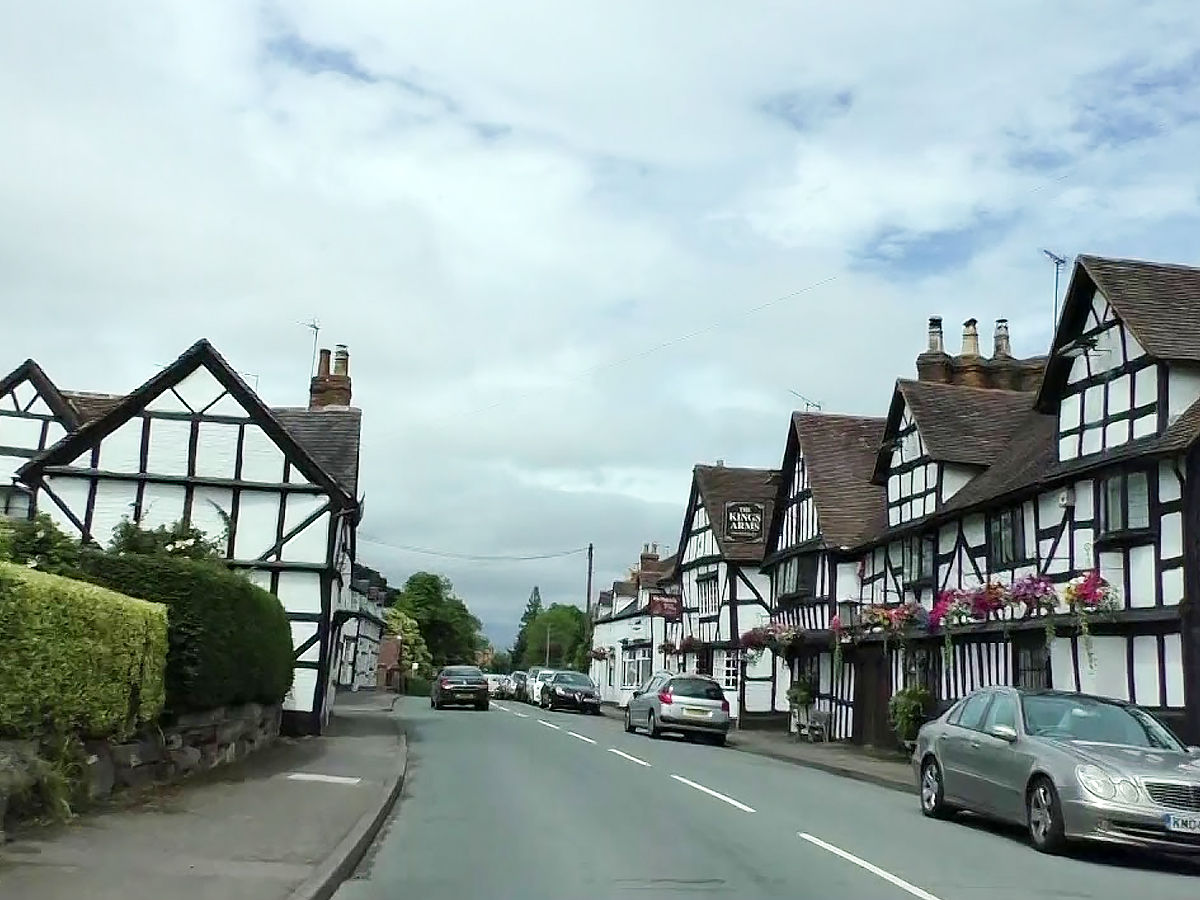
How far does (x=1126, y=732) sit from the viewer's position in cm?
1296

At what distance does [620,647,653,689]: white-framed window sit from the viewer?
5919 cm

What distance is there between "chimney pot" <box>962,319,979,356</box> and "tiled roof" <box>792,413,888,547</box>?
4427 mm

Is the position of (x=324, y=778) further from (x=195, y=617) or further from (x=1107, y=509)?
(x=1107, y=509)

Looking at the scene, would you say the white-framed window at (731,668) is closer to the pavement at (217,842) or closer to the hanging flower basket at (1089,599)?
the hanging flower basket at (1089,599)

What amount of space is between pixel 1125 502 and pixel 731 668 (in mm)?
25465

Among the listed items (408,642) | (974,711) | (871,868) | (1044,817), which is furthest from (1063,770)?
(408,642)

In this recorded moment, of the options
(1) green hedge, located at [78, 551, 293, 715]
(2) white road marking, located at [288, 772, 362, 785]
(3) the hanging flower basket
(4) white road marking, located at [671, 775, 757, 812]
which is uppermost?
(3) the hanging flower basket

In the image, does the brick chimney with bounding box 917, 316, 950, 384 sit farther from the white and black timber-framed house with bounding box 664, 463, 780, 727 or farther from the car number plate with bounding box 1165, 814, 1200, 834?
the car number plate with bounding box 1165, 814, 1200, 834

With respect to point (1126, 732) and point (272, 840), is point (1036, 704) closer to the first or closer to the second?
point (1126, 732)

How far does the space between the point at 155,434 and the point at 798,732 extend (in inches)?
719

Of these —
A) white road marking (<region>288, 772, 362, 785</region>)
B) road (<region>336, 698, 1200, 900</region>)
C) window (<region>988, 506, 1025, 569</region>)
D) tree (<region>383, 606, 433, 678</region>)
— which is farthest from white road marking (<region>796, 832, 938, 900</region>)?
tree (<region>383, 606, 433, 678</region>)

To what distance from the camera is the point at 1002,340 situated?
34875 mm

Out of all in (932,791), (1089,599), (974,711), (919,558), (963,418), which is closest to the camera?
(974,711)

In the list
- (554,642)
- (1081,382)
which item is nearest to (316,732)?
(1081,382)
